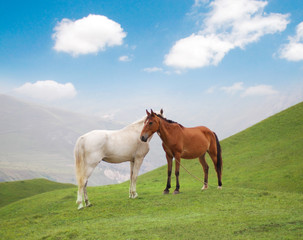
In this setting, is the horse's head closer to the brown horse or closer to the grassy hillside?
the brown horse

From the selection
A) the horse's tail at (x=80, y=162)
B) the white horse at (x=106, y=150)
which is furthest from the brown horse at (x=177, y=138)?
the horse's tail at (x=80, y=162)

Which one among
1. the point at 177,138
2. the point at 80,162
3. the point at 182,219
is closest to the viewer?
the point at 182,219

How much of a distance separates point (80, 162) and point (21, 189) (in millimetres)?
29253

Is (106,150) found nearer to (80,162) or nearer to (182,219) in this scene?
(80,162)

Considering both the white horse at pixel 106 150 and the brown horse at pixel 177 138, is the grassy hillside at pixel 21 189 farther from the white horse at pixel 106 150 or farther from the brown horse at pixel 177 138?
the brown horse at pixel 177 138

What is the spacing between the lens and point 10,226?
1128 cm

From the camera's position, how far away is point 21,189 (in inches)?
1435

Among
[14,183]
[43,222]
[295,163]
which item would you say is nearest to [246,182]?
[295,163]

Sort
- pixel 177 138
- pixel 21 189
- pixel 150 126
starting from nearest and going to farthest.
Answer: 1. pixel 150 126
2. pixel 177 138
3. pixel 21 189

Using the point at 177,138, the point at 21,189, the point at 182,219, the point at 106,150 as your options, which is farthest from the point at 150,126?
the point at 21,189

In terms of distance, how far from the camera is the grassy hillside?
33.3 metres

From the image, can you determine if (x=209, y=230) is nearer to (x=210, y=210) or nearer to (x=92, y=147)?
(x=210, y=210)

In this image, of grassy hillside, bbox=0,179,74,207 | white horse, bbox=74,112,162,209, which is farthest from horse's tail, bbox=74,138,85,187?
grassy hillside, bbox=0,179,74,207

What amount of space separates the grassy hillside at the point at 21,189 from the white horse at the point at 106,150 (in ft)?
81.2
